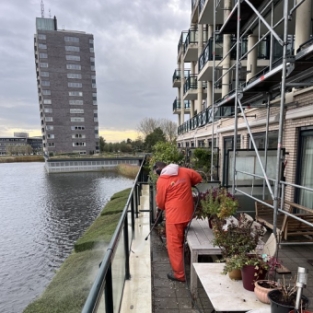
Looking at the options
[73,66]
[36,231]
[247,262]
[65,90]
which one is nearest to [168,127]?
[65,90]

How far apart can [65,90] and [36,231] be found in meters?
57.9

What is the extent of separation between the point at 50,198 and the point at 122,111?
57569 mm

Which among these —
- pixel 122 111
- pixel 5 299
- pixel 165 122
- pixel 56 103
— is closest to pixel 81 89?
pixel 56 103

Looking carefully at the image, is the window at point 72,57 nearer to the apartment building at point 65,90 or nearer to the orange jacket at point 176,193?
the apartment building at point 65,90

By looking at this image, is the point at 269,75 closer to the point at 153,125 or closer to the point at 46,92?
the point at 153,125

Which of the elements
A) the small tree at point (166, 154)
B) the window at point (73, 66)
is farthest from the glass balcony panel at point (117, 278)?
the window at point (73, 66)

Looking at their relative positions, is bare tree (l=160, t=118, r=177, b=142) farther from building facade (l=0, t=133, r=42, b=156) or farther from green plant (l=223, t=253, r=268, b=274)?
building facade (l=0, t=133, r=42, b=156)

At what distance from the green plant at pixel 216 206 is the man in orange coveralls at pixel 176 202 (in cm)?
43

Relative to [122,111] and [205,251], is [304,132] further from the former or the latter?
[122,111]

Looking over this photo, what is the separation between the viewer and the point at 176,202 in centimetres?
304

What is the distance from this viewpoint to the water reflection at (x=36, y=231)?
8.89 meters

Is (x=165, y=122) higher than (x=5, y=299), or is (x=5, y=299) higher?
(x=165, y=122)

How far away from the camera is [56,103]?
6350 centimetres

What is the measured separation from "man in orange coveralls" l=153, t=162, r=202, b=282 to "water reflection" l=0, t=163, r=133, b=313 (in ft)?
25.2
